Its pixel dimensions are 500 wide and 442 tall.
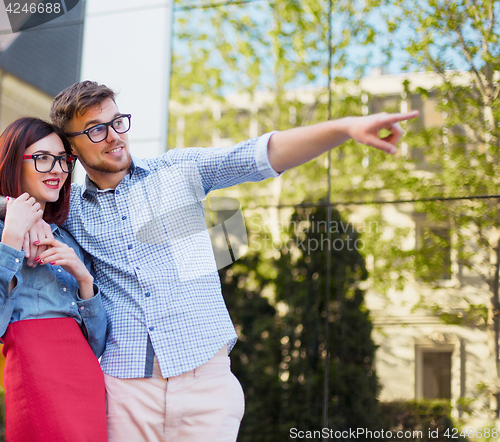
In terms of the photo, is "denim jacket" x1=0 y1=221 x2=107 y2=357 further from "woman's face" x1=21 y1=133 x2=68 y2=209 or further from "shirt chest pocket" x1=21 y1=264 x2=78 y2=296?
"woman's face" x1=21 y1=133 x2=68 y2=209

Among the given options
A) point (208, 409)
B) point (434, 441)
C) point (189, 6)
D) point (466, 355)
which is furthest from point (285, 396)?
point (189, 6)

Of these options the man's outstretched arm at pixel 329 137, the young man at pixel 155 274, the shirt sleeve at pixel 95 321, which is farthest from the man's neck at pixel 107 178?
the man's outstretched arm at pixel 329 137

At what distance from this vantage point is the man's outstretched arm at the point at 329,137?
109 cm

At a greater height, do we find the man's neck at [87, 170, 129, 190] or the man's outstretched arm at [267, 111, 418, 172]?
the man's outstretched arm at [267, 111, 418, 172]

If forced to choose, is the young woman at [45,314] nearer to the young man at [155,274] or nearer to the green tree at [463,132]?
the young man at [155,274]

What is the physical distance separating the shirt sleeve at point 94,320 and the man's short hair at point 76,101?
1.77 ft

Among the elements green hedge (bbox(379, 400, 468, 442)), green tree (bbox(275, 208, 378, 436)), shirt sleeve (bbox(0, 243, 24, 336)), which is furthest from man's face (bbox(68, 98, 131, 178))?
green hedge (bbox(379, 400, 468, 442))

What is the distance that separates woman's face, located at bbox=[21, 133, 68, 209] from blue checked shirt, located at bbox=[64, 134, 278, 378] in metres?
0.14

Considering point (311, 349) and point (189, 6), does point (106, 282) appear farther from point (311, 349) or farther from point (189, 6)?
point (189, 6)

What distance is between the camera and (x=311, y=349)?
394 centimetres

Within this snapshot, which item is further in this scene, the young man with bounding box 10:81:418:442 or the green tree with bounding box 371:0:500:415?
the green tree with bounding box 371:0:500:415

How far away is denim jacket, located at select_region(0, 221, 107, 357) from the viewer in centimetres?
134

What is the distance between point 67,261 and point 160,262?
0.27m

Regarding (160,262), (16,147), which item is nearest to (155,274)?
(160,262)
